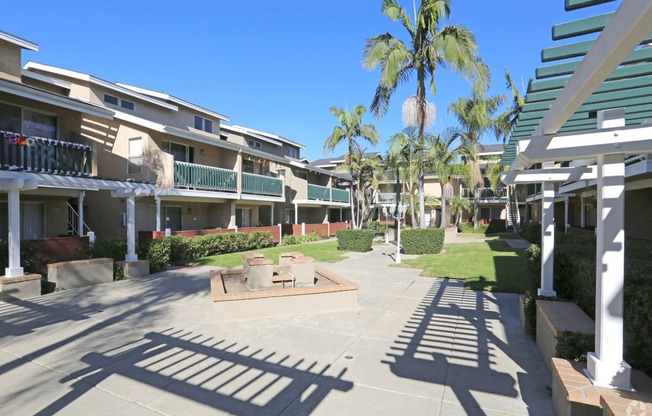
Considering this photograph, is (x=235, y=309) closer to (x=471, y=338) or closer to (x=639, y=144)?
(x=471, y=338)

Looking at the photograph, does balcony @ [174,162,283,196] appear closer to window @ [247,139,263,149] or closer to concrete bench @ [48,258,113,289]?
window @ [247,139,263,149]

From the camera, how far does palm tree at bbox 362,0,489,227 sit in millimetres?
15438

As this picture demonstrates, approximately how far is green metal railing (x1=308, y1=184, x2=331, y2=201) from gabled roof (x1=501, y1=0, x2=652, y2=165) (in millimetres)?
22266

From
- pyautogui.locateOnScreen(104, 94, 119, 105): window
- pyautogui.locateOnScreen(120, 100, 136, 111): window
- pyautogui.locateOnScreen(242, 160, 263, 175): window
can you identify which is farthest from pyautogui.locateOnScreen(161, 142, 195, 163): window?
pyautogui.locateOnScreen(242, 160, 263, 175): window

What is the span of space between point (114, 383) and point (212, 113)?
20.4 m

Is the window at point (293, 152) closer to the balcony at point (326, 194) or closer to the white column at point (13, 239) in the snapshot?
the balcony at point (326, 194)

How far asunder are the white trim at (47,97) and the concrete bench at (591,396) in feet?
46.3

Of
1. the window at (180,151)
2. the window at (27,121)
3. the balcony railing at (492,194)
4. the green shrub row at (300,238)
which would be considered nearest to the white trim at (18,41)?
the window at (27,121)

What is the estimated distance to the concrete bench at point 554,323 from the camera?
4.21 meters

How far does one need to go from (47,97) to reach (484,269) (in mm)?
15210

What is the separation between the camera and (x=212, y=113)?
2245cm

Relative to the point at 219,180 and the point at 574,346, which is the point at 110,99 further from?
the point at 574,346

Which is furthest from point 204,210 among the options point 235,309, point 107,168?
point 235,309

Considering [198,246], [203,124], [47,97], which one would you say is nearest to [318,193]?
[203,124]
